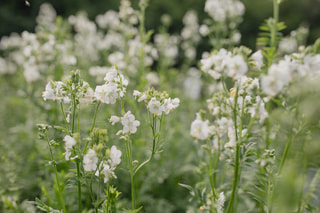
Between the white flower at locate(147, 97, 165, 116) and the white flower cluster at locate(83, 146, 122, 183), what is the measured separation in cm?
33

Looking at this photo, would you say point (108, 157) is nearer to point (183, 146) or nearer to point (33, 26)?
point (183, 146)

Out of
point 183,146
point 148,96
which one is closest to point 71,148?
point 148,96

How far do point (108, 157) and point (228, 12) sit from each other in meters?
3.04

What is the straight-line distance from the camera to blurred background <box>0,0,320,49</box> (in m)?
11.9

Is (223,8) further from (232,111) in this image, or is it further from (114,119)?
(114,119)

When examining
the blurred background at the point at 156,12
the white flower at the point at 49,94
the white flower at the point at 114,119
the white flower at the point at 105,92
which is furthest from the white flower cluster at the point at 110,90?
the blurred background at the point at 156,12

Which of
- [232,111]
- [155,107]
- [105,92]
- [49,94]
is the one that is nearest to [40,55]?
[49,94]

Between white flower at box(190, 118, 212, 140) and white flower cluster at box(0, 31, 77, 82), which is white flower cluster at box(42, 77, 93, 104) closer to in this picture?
white flower at box(190, 118, 212, 140)

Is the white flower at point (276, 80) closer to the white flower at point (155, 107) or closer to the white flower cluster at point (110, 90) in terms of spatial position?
the white flower at point (155, 107)

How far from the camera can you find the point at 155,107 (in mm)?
1733

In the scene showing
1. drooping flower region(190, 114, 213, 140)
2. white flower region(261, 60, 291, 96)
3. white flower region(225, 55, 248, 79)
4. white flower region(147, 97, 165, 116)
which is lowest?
drooping flower region(190, 114, 213, 140)

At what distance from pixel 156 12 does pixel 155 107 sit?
1199 centimetres

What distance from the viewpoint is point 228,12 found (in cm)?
381

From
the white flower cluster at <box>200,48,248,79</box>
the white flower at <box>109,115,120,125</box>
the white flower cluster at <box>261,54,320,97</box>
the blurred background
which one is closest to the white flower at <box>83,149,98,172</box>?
the white flower at <box>109,115,120,125</box>
